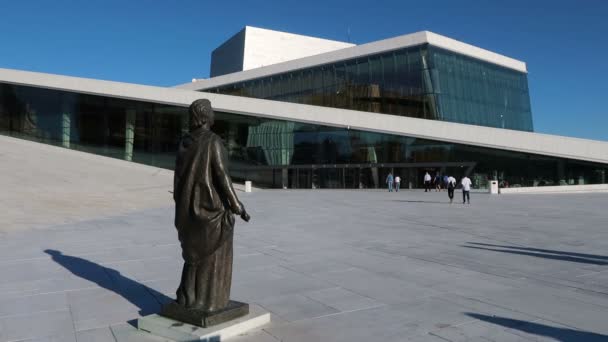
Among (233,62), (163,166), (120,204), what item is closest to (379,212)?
(120,204)

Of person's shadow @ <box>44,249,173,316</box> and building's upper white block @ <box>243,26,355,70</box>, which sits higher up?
building's upper white block @ <box>243,26,355,70</box>

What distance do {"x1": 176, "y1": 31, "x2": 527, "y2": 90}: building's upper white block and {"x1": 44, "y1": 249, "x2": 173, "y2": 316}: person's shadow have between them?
103 feet

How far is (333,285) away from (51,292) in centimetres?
355

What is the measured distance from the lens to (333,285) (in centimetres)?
643

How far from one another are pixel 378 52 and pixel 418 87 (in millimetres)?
4237

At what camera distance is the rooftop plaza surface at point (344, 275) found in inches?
188

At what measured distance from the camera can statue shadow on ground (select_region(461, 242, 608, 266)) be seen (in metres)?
8.02

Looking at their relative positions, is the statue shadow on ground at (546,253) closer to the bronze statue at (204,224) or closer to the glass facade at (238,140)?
the bronze statue at (204,224)

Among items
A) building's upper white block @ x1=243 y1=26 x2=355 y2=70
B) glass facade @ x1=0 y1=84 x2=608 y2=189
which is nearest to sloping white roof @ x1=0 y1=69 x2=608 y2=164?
glass facade @ x1=0 y1=84 x2=608 y2=189

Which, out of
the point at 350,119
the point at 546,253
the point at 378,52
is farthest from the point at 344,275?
the point at 378,52

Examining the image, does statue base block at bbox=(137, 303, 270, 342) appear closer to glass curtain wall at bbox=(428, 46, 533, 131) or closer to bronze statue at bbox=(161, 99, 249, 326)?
bronze statue at bbox=(161, 99, 249, 326)

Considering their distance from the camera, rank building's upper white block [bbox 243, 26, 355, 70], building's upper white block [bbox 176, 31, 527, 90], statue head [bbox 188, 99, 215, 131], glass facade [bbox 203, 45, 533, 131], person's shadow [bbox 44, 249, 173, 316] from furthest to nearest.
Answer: building's upper white block [bbox 243, 26, 355, 70] → building's upper white block [bbox 176, 31, 527, 90] → glass facade [bbox 203, 45, 533, 131] → person's shadow [bbox 44, 249, 173, 316] → statue head [bbox 188, 99, 215, 131]

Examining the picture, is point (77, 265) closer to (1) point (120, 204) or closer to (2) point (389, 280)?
(2) point (389, 280)

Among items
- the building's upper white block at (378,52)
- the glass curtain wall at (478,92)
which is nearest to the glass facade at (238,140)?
the glass curtain wall at (478,92)
